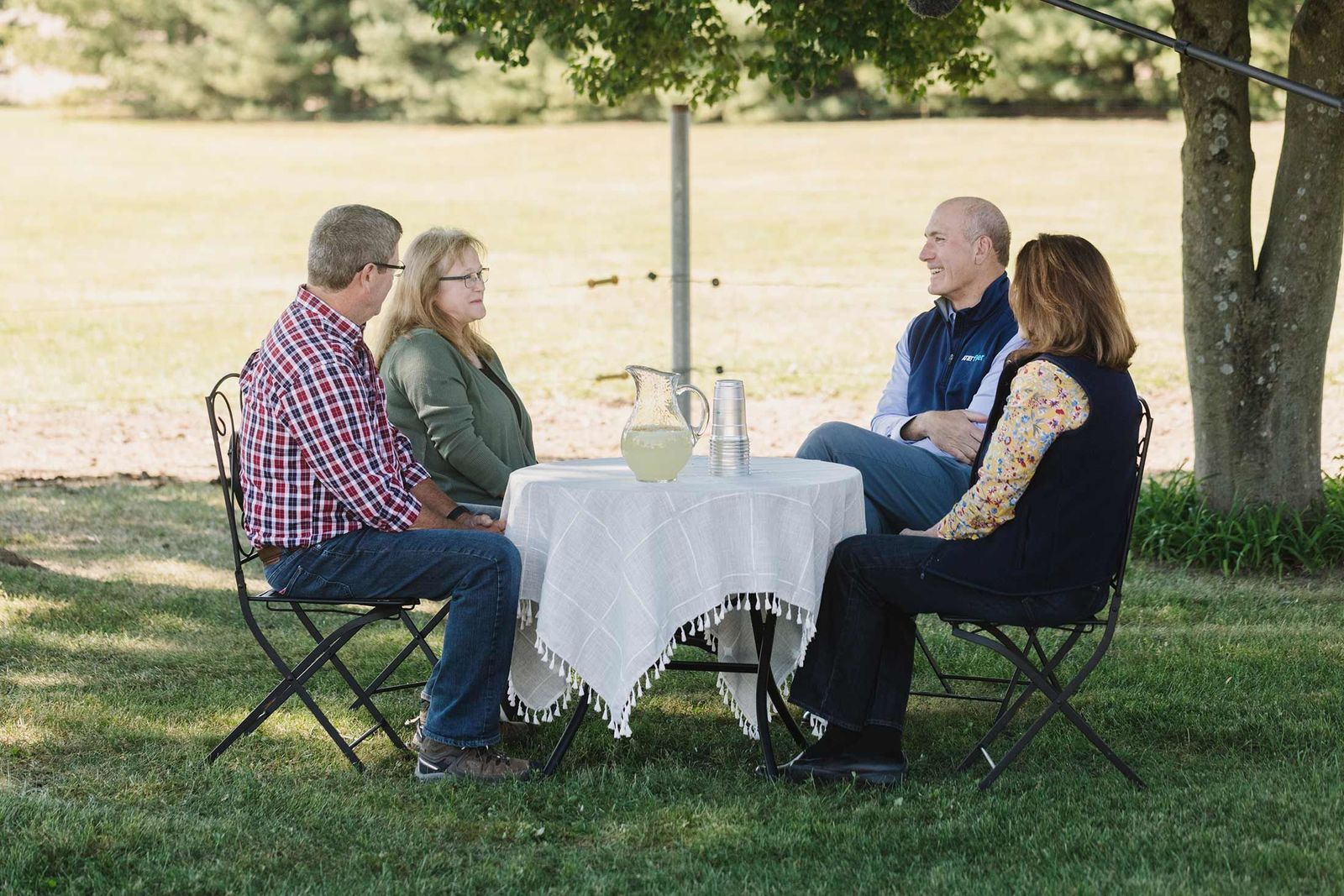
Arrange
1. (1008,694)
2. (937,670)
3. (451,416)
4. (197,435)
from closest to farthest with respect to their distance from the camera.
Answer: (1008,694) < (451,416) < (937,670) < (197,435)

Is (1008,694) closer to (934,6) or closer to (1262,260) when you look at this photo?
(934,6)

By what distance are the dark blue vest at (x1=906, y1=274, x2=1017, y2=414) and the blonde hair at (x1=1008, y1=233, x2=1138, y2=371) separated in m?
1.03

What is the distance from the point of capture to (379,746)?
4328 mm

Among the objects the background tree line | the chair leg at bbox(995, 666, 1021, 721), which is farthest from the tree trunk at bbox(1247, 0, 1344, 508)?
the background tree line

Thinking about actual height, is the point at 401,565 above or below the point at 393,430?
below

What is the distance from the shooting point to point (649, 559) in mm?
3736

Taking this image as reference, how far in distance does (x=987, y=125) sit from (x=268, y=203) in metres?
14.4

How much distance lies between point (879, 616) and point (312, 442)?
1481 millimetres

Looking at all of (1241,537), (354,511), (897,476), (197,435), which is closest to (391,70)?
(197,435)

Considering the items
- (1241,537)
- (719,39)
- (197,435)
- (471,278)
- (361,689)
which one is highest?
(719,39)

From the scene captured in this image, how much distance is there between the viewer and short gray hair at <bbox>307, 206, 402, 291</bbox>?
13.1 ft

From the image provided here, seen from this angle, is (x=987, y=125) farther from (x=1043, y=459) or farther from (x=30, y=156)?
(x=1043, y=459)

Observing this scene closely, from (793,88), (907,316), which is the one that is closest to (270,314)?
(907,316)

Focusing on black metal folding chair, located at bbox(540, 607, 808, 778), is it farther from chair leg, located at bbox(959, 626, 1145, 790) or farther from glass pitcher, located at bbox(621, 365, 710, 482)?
chair leg, located at bbox(959, 626, 1145, 790)
